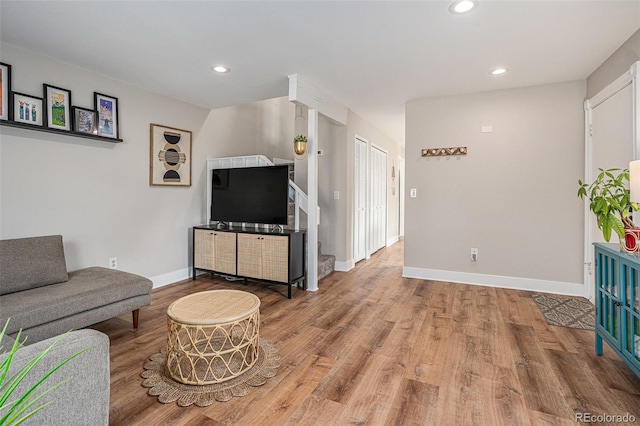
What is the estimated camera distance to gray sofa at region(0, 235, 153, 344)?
1.95 m

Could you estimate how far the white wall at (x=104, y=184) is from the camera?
2641 millimetres

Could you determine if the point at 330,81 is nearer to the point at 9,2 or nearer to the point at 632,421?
the point at 9,2

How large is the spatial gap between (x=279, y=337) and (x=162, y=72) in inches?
110

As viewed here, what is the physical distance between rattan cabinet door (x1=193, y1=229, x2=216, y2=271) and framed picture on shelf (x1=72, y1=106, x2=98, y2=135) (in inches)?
62.5

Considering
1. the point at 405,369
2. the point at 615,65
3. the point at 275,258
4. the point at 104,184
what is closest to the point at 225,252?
the point at 275,258

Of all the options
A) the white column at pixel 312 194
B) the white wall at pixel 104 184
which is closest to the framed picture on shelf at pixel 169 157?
the white wall at pixel 104 184

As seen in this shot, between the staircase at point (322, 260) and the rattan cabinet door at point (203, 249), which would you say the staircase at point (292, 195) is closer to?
the staircase at point (322, 260)

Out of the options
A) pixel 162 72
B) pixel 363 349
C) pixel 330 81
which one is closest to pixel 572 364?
pixel 363 349

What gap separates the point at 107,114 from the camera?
3.20 meters

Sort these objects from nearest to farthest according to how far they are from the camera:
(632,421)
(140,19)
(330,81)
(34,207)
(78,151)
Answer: (632,421) → (140,19) → (34,207) → (78,151) → (330,81)

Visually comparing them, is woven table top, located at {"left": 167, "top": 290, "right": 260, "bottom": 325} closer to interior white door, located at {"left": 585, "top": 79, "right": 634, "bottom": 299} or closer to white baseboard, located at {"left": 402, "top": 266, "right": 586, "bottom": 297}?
white baseboard, located at {"left": 402, "top": 266, "right": 586, "bottom": 297}

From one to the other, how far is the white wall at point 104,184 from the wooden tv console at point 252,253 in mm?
355

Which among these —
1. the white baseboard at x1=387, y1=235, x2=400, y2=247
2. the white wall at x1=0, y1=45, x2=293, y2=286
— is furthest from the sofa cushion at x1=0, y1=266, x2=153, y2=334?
the white baseboard at x1=387, y1=235, x2=400, y2=247

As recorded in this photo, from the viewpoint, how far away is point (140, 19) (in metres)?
2.20
